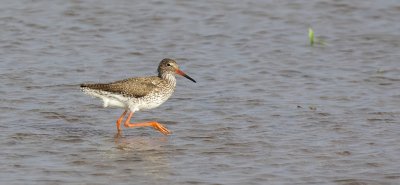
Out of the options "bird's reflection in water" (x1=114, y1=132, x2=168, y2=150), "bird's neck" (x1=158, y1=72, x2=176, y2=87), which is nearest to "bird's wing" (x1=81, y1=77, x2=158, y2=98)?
"bird's neck" (x1=158, y1=72, x2=176, y2=87)

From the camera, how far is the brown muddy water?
12.7 meters

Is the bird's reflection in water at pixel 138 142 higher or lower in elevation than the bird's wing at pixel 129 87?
lower

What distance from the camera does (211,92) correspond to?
57.6ft

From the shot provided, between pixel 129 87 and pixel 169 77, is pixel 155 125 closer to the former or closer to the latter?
pixel 129 87

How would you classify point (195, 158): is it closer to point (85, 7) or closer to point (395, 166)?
point (395, 166)

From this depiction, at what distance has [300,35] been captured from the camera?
21625 millimetres

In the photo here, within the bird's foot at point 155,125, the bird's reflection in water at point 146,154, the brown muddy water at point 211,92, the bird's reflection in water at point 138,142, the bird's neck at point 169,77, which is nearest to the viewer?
the bird's reflection in water at point 146,154

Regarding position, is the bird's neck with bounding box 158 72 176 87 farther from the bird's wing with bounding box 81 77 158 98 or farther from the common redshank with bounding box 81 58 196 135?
the bird's wing with bounding box 81 77 158 98

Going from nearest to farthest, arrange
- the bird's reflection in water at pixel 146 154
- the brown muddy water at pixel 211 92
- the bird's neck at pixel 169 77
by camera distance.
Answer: the bird's reflection in water at pixel 146 154 < the brown muddy water at pixel 211 92 < the bird's neck at pixel 169 77

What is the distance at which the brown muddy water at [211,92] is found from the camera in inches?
502

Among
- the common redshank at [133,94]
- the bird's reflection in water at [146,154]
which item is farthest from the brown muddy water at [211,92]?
the common redshank at [133,94]

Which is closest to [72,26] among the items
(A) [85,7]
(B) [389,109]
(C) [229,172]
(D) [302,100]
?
(A) [85,7]

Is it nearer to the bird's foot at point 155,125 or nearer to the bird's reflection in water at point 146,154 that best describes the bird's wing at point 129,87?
the bird's foot at point 155,125

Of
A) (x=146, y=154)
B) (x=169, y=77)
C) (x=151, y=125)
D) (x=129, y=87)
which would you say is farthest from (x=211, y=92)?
(x=146, y=154)
